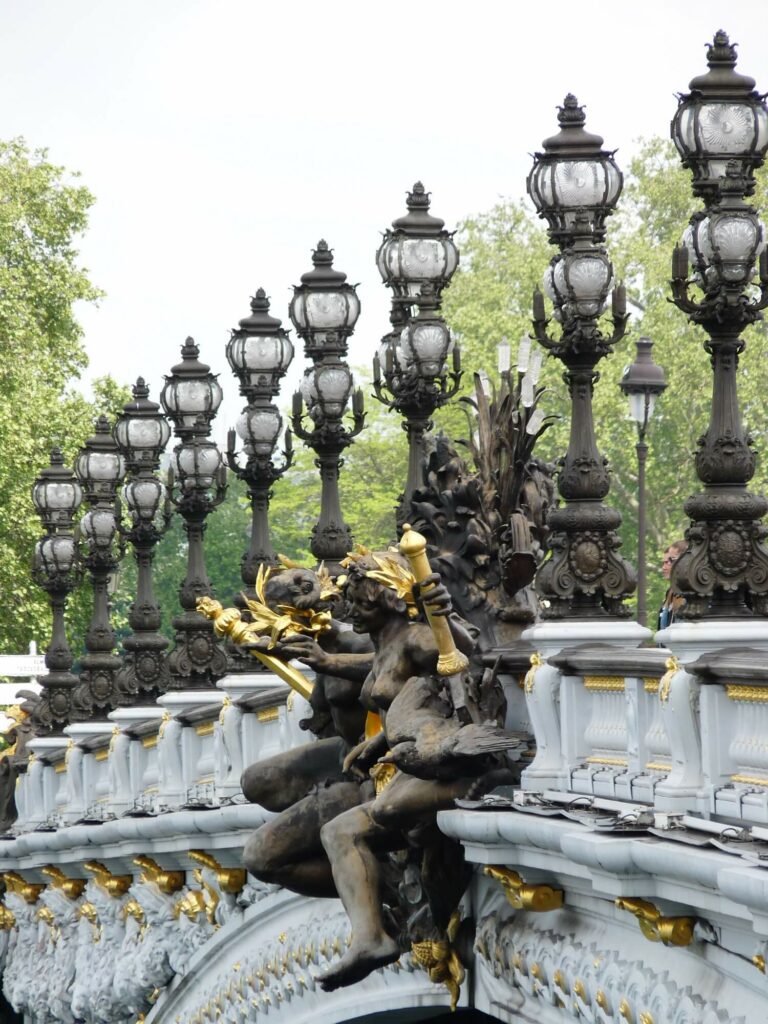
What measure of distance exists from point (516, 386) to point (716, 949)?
19.7 ft

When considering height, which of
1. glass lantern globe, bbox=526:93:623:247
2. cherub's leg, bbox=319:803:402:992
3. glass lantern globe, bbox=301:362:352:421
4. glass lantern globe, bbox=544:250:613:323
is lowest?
cherub's leg, bbox=319:803:402:992

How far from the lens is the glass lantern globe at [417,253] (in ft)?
78.6

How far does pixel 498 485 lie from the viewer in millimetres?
20188

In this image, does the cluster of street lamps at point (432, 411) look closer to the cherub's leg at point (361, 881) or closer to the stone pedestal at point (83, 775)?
the stone pedestal at point (83, 775)

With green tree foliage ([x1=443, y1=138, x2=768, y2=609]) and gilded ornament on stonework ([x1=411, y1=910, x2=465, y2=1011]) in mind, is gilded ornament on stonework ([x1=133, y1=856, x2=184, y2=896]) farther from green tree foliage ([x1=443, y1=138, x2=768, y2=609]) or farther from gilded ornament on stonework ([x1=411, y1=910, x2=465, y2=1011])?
green tree foliage ([x1=443, y1=138, x2=768, y2=609])

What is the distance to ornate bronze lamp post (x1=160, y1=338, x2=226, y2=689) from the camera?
29.2 meters

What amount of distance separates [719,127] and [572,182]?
97.6 inches

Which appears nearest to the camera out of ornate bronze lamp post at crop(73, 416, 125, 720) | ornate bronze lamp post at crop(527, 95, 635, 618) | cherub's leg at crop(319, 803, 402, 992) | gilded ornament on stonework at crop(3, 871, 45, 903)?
ornate bronze lamp post at crop(527, 95, 635, 618)

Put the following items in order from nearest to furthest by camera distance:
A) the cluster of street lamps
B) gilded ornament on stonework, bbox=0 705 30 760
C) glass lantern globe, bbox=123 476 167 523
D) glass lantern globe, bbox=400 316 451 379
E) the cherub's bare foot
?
the cluster of street lamps, the cherub's bare foot, glass lantern globe, bbox=400 316 451 379, glass lantern globe, bbox=123 476 167 523, gilded ornament on stonework, bbox=0 705 30 760

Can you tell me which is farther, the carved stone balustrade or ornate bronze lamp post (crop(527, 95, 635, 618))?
ornate bronze lamp post (crop(527, 95, 635, 618))

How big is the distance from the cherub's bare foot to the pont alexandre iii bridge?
2 cm

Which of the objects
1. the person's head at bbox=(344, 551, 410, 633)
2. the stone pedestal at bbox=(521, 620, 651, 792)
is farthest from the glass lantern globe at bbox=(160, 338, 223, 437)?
the stone pedestal at bbox=(521, 620, 651, 792)

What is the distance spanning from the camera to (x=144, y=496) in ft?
109

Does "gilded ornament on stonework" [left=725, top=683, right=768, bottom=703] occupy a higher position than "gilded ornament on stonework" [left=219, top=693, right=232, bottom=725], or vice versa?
"gilded ornament on stonework" [left=725, top=683, right=768, bottom=703]
